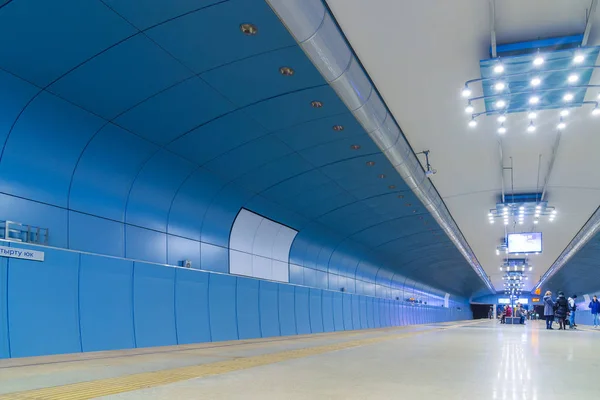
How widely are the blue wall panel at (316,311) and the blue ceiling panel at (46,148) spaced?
1188 centimetres

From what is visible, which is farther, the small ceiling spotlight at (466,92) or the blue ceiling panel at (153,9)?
the small ceiling spotlight at (466,92)

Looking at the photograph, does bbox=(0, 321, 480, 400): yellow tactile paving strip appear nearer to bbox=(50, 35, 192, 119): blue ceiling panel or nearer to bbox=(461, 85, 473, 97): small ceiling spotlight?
bbox=(50, 35, 192, 119): blue ceiling panel

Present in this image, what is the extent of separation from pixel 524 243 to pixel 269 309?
51.9 feet

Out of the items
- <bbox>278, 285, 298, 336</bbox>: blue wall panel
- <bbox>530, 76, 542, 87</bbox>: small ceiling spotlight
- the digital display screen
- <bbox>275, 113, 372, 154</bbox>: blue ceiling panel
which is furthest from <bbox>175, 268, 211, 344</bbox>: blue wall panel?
the digital display screen

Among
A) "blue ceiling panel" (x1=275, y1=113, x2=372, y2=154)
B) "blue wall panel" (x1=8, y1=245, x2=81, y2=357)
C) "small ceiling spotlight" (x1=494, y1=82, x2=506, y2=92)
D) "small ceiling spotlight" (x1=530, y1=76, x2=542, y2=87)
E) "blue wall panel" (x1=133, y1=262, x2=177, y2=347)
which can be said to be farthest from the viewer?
"blue ceiling panel" (x1=275, y1=113, x2=372, y2=154)

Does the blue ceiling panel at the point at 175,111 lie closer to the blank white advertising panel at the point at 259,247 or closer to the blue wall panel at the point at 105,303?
the blue wall panel at the point at 105,303

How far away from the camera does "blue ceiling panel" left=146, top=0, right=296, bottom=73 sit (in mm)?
6805

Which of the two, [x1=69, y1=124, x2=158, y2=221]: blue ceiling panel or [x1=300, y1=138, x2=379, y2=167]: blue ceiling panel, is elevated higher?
[x1=300, y1=138, x2=379, y2=167]: blue ceiling panel

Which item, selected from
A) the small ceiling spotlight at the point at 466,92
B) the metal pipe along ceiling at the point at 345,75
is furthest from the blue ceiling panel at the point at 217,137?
the small ceiling spotlight at the point at 466,92

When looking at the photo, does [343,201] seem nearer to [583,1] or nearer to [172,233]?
[172,233]

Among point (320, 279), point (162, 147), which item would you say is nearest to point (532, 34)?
point (162, 147)

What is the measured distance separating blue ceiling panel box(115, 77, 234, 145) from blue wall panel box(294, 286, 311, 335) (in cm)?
944

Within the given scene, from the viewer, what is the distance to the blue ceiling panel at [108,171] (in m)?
9.29

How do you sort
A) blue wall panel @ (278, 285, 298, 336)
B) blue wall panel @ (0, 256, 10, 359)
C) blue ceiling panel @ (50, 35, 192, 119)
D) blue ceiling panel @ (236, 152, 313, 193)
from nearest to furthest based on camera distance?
blue wall panel @ (0, 256, 10, 359) < blue ceiling panel @ (50, 35, 192, 119) < blue ceiling panel @ (236, 152, 313, 193) < blue wall panel @ (278, 285, 298, 336)
